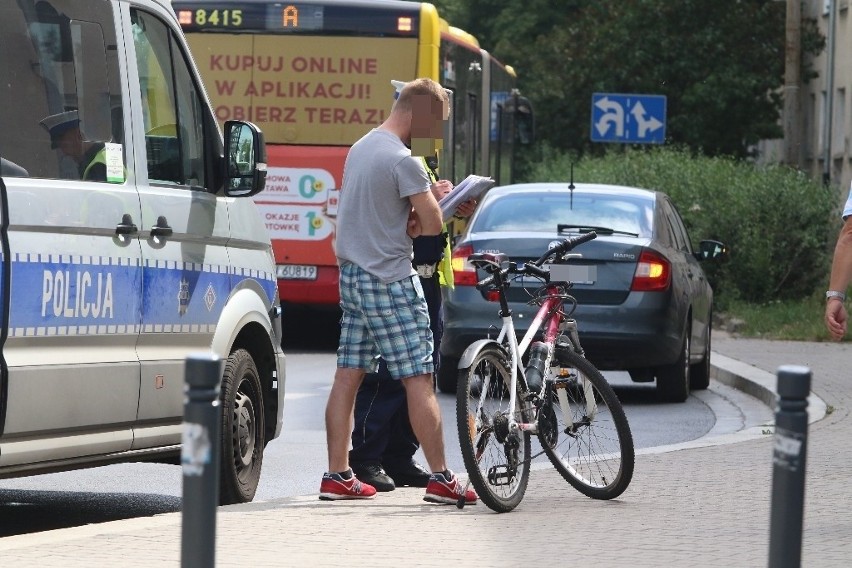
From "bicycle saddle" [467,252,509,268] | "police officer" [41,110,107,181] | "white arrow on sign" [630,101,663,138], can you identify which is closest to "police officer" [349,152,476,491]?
"bicycle saddle" [467,252,509,268]

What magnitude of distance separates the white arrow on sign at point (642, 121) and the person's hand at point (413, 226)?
1644 centimetres

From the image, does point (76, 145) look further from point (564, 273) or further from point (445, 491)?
point (564, 273)

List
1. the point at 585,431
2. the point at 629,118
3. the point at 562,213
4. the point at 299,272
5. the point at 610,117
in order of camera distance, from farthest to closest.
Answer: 1. the point at 629,118
2. the point at 610,117
3. the point at 299,272
4. the point at 562,213
5. the point at 585,431

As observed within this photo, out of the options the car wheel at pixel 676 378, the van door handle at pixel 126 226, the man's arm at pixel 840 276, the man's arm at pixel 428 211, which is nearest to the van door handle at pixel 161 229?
the van door handle at pixel 126 226

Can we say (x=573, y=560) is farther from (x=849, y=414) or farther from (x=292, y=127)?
(x=292, y=127)

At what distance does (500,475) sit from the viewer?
7.82 m

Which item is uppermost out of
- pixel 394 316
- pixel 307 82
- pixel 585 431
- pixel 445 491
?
pixel 307 82

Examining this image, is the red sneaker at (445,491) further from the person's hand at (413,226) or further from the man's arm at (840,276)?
the man's arm at (840,276)

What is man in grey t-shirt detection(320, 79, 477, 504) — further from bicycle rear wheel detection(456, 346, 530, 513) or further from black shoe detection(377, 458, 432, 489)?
black shoe detection(377, 458, 432, 489)

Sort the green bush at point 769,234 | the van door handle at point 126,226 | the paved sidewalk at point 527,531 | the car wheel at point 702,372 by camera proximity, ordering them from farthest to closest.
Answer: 1. the green bush at point 769,234
2. the car wheel at point 702,372
3. the van door handle at point 126,226
4. the paved sidewalk at point 527,531

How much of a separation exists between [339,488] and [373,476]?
569 millimetres

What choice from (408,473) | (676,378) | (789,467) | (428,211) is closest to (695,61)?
(676,378)

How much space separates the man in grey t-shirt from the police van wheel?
1.18 feet

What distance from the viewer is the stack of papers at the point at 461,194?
27.1 feet
